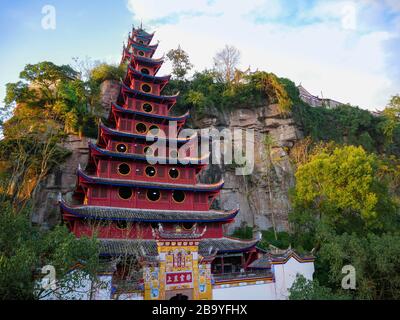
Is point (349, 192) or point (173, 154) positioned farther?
point (173, 154)

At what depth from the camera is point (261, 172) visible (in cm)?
2944

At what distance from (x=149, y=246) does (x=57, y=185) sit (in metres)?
10.8

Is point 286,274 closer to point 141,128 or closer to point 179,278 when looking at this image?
point 179,278

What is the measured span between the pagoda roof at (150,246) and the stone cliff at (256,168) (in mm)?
8331

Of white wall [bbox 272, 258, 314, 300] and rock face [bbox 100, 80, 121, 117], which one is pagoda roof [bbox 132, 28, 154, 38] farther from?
white wall [bbox 272, 258, 314, 300]

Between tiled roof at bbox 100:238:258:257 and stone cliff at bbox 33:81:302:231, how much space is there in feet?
27.4

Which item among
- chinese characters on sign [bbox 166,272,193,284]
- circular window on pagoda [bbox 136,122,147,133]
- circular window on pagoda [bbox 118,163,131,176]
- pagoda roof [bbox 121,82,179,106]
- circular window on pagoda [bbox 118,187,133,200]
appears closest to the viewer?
chinese characters on sign [bbox 166,272,193,284]

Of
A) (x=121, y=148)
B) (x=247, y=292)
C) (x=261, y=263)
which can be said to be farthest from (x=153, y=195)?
(x=247, y=292)

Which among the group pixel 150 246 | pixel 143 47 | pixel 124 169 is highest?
pixel 143 47

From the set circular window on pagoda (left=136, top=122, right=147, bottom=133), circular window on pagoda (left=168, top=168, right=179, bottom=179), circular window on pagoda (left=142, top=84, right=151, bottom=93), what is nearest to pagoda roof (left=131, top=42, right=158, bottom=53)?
circular window on pagoda (left=142, top=84, right=151, bottom=93)

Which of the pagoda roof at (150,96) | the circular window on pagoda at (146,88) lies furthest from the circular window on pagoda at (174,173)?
the circular window on pagoda at (146,88)

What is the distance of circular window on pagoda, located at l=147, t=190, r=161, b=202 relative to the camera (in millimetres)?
19406

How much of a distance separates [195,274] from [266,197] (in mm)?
16560
